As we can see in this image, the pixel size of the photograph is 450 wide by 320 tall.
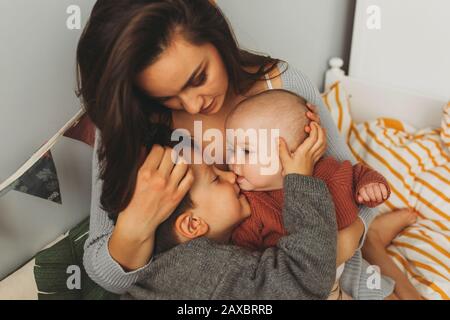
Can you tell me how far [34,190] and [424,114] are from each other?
134 centimetres

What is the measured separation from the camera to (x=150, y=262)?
0.97 metres

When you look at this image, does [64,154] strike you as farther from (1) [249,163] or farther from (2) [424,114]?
(2) [424,114]

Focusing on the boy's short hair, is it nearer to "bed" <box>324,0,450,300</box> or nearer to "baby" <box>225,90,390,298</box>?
"baby" <box>225,90,390,298</box>

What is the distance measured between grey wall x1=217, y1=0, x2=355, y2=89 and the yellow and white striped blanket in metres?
0.18

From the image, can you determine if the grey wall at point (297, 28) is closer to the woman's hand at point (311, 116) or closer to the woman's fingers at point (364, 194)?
the woman's hand at point (311, 116)

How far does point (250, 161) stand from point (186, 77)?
0.25 meters

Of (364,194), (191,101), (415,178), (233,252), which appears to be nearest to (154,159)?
(191,101)

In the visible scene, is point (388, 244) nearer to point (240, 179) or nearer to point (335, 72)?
point (240, 179)

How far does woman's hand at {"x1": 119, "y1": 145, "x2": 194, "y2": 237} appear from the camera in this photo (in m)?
0.92

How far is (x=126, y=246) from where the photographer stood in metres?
0.94

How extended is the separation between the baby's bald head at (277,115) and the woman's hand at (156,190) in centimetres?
19
